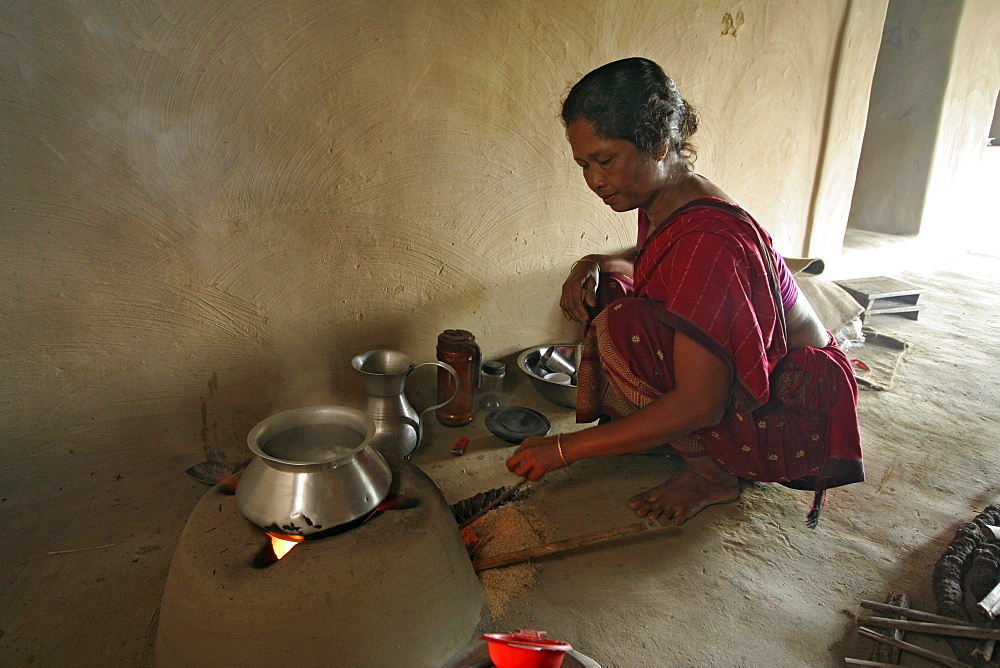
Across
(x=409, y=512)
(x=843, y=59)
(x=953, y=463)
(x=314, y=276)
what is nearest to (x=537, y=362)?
(x=314, y=276)

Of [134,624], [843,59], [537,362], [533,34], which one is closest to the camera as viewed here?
[134,624]

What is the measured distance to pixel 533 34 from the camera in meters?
2.48

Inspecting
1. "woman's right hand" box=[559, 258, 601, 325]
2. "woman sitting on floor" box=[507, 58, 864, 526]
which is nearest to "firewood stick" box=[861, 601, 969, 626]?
"woman sitting on floor" box=[507, 58, 864, 526]

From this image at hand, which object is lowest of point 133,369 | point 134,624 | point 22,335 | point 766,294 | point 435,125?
point 134,624

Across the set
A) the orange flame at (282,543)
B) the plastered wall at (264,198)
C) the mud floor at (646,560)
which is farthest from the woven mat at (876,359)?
the orange flame at (282,543)

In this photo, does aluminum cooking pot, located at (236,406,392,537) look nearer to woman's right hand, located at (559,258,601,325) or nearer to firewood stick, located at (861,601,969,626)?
woman's right hand, located at (559,258,601,325)

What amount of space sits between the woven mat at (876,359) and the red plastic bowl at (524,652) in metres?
2.79

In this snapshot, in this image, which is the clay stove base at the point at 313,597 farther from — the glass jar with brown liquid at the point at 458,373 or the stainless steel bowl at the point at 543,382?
the stainless steel bowl at the point at 543,382

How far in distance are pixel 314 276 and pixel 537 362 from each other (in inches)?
47.1

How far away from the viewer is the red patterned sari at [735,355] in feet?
5.30

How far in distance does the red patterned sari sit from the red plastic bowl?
36.3 inches

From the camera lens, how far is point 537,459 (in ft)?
5.21

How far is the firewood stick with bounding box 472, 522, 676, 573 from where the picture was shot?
172 cm

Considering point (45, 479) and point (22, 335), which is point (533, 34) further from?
point (45, 479)
